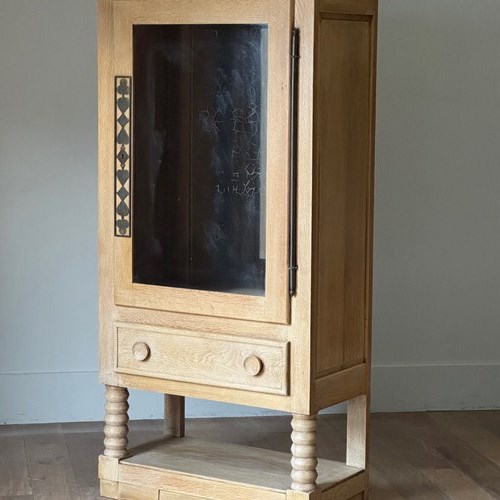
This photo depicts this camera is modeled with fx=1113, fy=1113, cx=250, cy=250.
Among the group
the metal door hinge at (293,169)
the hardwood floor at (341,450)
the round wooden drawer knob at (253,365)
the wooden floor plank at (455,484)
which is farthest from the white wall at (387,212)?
the metal door hinge at (293,169)

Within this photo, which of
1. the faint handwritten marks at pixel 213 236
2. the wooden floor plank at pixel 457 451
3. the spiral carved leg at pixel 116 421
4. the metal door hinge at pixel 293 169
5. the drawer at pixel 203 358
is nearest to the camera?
the metal door hinge at pixel 293 169

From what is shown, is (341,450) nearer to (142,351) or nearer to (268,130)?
(142,351)

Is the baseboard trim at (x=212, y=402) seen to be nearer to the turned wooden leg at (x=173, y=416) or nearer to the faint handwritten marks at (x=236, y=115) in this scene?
the turned wooden leg at (x=173, y=416)

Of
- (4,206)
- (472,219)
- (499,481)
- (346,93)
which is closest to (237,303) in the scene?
(346,93)

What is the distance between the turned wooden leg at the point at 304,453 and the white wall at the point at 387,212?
1.22 metres

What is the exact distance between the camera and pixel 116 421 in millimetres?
3131

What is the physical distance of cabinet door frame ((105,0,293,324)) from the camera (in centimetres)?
274

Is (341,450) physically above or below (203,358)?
below

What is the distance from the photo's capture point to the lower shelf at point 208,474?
117 inches

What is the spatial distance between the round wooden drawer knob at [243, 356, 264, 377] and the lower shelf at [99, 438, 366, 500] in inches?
12.8

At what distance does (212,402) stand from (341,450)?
0.60 meters

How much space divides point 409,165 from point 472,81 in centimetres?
39

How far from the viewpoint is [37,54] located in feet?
12.5

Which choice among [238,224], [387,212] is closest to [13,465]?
[238,224]
